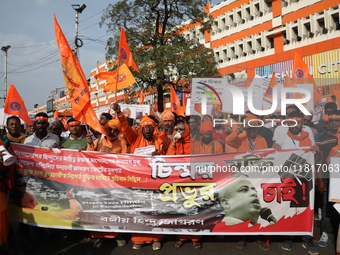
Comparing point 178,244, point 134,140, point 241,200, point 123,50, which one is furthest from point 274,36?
point 178,244

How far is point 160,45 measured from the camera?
14.0 metres

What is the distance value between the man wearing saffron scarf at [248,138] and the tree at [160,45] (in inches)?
366

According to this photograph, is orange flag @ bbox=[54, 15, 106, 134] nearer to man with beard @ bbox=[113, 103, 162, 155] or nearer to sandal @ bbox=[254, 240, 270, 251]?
man with beard @ bbox=[113, 103, 162, 155]

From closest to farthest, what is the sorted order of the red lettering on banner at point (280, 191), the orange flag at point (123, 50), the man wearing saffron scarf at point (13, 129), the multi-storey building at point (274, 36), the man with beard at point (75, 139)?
1. the red lettering on banner at point (280, 191)
2. the man with beard at point (75, 139)
3. the man wearing saffron scarf at point (13, 129)
4. the orange flag at point (123, 50)
5. the multi-storey building at point (274, 36)

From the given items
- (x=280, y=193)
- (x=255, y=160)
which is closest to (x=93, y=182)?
(x=255, y=160)

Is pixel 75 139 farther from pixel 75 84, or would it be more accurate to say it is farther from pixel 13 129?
pixel 13 129

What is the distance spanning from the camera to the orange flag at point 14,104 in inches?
253

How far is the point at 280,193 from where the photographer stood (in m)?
3.82

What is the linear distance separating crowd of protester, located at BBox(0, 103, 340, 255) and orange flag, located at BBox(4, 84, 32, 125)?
57.4 inches

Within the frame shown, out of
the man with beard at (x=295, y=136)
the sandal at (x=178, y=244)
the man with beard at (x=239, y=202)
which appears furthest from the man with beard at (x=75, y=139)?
the man with beard at (x=295, y=136)

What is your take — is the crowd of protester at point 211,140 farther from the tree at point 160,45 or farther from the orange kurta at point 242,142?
the tree at point 160,45

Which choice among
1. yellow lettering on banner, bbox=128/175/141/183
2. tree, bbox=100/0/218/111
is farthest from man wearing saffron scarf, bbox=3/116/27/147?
tree, bbox=100/0/218/111

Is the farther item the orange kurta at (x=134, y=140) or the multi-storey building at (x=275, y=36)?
the multi-storey building at (x=275, y=36)

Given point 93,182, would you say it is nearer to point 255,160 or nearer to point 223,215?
point 223,215
